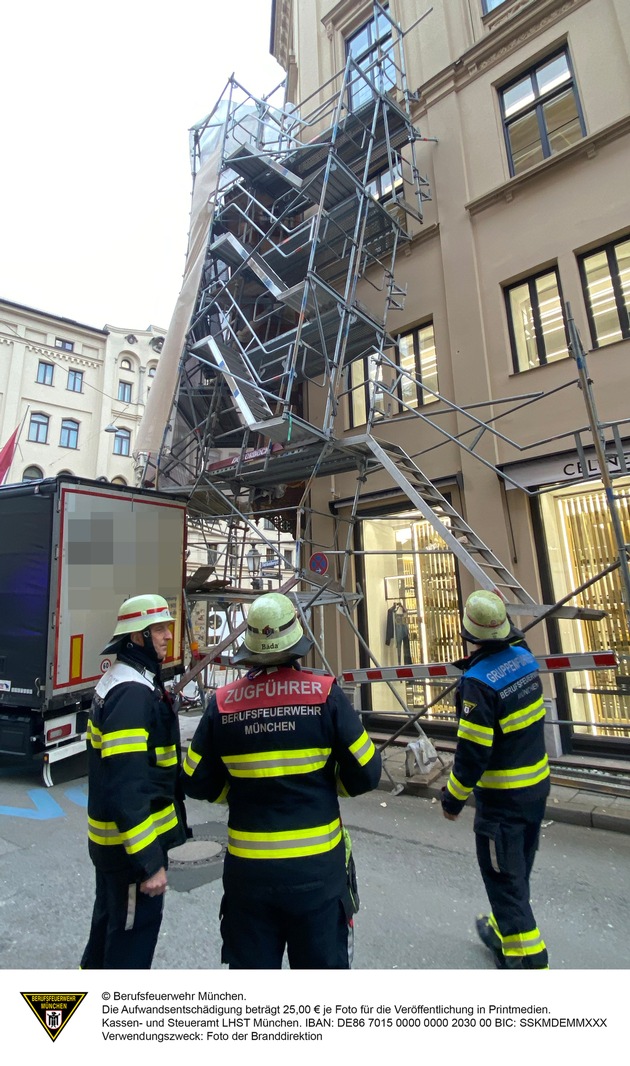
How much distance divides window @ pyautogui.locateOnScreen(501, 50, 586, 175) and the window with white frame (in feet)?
80.4

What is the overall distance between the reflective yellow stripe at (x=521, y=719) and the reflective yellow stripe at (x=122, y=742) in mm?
1966

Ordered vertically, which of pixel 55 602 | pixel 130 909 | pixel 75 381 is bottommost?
pixel 130 909

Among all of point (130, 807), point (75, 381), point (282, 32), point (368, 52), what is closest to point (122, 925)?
point (130, 807)

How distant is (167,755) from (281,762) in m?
0.87

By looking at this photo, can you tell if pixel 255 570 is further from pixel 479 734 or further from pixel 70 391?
pixel 70 391

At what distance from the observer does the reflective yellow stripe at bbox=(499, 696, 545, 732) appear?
116 inches

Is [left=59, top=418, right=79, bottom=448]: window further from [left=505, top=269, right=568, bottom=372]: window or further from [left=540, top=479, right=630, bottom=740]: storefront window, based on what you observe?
[left=540, top=479, right=630, bottom=740]: storefront window

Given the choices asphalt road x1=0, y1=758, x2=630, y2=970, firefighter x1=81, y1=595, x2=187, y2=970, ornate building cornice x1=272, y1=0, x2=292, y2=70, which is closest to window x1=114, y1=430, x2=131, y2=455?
ornate building cornice x1=272, y1=0, x2=292, y2=70

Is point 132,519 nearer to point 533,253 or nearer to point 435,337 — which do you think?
point 435,337

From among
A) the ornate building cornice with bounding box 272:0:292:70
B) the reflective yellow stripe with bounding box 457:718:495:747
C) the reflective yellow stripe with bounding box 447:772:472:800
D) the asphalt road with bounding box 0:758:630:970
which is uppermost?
the ornate building cornice with bounding box 272:0:292:70

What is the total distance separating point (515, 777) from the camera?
2893 mm

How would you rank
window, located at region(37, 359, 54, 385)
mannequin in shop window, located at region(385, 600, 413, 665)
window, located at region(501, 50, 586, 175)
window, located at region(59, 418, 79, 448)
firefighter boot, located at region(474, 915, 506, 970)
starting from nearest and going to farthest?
firefighter boot, located at region(474, 915, 506, 970) → window, located at region(501, 50, 586, 175) → mannequin in shop window, located at region(385, 600, 413, 665) → window, located at region(37, 359, 54, 385) → window, located at region(59, 418, 79, 448)

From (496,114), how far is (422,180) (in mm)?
1405

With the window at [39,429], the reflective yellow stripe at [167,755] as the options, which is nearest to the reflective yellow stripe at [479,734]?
the reflective yellow stripe at [167,755]
